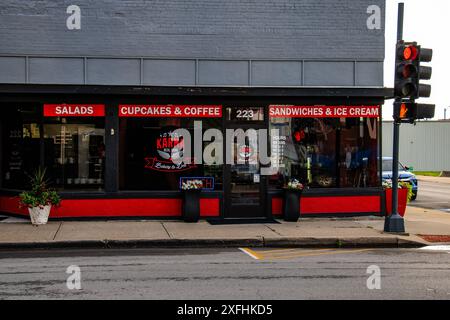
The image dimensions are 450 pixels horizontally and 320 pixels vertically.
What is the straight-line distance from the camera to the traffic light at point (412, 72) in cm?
1268

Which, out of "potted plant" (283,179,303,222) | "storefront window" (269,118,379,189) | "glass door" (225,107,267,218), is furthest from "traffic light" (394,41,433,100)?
"glass door" (225,107,267,218)

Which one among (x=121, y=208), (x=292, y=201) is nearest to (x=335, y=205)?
(x=292, y=201)

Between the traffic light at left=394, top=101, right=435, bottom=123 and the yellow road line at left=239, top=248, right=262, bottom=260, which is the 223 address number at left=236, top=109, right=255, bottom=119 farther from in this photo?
the yellow road line at left=239, top=248, right=262, bottom=260

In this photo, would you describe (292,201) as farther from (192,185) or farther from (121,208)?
(121,208)

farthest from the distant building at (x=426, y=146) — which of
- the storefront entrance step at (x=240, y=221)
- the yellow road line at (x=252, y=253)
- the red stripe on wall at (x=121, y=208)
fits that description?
the yellow road line at (x=252, y=253)

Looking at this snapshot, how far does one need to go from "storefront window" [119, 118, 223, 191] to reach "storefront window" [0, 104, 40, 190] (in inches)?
84.4

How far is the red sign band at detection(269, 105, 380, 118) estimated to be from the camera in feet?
50.4

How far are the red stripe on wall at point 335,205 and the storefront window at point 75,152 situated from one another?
449 cm

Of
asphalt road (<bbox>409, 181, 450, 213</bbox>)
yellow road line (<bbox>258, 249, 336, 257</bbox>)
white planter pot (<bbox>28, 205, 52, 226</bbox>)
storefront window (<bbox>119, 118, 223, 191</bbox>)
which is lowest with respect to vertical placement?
asphalt road (<bbox>409, 181, 450, 213</bbox>)

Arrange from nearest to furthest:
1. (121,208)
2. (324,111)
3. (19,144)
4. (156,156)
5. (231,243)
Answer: (231,243) < (121,208) < (156,156) < (19,144) < (324,111)

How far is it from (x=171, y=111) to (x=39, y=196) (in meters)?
3.70

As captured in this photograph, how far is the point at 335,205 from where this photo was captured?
1559cm
